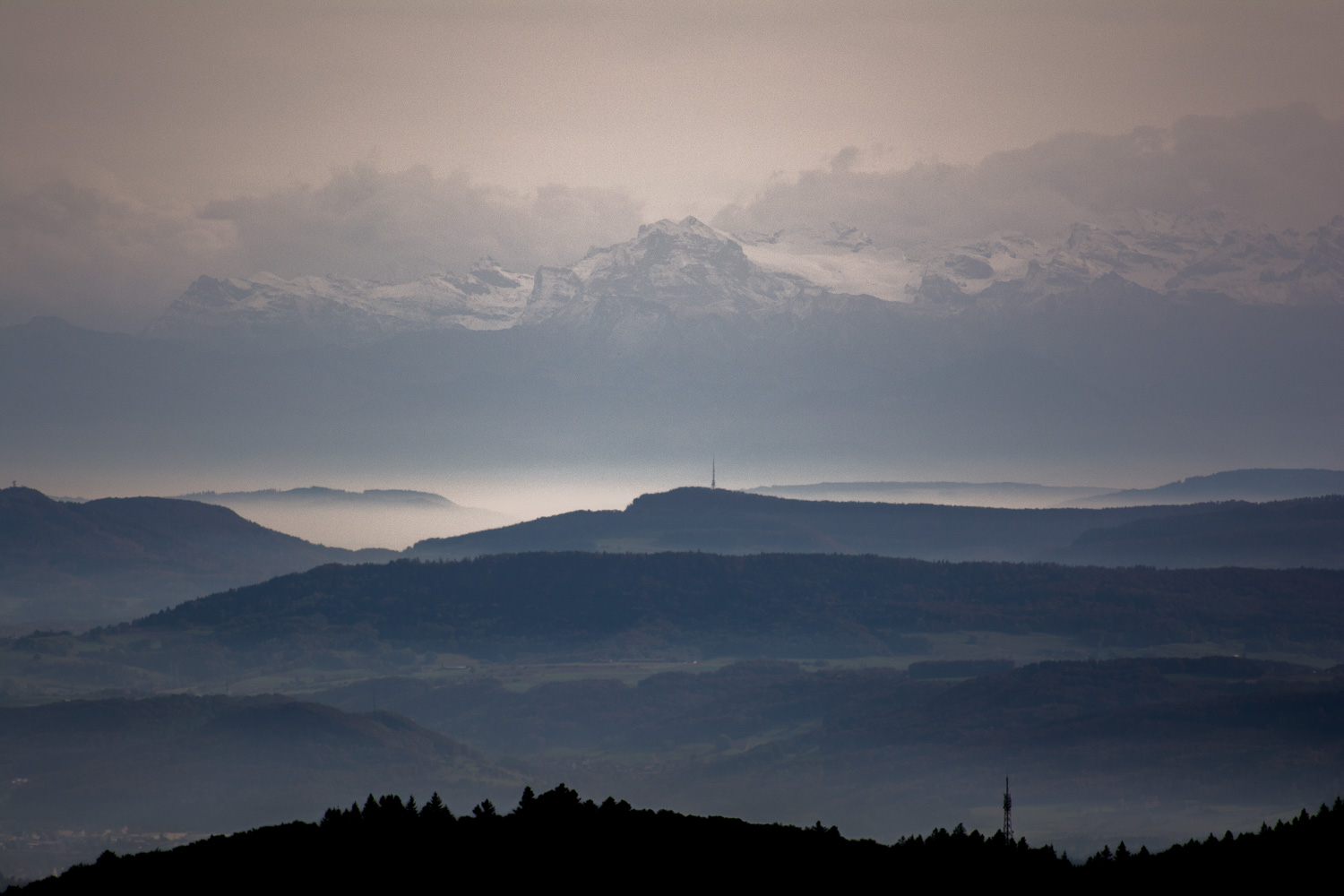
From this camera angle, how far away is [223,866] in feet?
483

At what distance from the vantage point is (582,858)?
13925cm

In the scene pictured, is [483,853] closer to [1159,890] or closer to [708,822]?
[708,822]

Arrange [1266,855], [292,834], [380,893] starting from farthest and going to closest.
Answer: [1266,855], [292,834], [380,893]

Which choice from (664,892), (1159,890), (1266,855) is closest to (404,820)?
(664,892)

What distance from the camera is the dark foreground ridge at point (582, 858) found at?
137375 millimetres

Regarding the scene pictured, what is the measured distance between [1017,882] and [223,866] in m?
76.2

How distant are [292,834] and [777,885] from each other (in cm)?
5027

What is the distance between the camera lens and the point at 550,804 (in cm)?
15412

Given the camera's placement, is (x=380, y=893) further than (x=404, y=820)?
No

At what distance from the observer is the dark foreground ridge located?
13738cm

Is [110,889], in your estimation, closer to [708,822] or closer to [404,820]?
[404,820]

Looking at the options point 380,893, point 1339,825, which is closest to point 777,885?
point 380,893

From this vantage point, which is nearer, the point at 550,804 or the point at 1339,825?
the point at 550,804

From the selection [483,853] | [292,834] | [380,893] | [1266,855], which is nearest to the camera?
[380,893]
